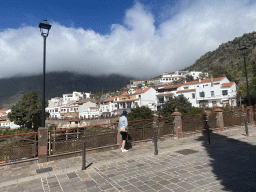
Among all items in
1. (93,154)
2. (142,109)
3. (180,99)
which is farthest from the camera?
(180,99)

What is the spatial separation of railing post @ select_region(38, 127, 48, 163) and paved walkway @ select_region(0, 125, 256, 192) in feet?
1.12

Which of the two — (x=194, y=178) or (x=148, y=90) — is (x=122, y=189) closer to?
(x=194, y=178)

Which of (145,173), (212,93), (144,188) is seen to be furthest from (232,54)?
(144,188)

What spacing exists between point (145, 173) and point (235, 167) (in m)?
2.86

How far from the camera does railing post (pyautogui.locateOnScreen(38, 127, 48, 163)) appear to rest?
686cm

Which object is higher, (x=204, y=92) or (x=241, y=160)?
(x=204, y=92)

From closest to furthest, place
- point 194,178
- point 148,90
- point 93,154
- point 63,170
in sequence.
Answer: point 194,178, point 63,170, point 93,154, point 148,90

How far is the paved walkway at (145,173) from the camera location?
4312mm

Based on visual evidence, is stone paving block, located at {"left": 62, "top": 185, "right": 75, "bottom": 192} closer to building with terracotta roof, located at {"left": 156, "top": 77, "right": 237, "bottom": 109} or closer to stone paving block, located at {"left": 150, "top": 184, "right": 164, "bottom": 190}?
stone paving block, located at {"left": 150, "top": 184, "right": 164, "bottom": 190}

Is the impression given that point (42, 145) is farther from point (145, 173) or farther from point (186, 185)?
point (186, 185)

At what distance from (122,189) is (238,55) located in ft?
400

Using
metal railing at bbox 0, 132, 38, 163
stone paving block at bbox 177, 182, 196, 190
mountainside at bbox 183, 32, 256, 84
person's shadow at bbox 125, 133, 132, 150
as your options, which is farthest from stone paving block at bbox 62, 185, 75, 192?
mountainside at bbox 183, 32, 256, 84

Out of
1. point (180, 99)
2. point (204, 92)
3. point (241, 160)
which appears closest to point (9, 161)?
point (241, 160)

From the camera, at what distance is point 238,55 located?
102375 millimetres
